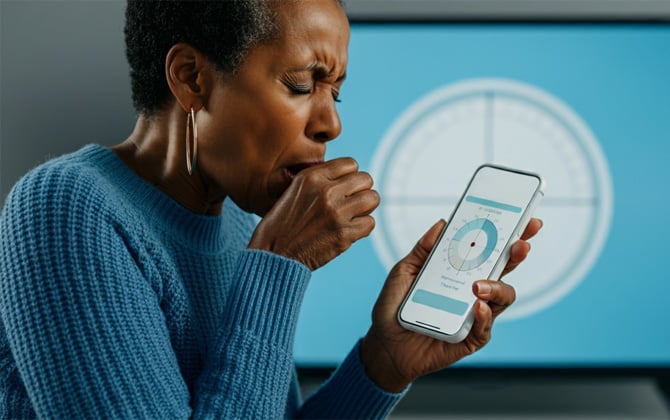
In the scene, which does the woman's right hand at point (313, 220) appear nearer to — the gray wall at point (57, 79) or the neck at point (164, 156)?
the neck at point (164, 156)

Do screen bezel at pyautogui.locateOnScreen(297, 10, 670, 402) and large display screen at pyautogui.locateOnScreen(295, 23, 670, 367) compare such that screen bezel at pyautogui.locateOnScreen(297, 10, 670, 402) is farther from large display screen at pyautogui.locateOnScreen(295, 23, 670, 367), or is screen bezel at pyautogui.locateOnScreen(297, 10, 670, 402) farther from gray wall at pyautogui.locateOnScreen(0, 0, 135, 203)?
gray wall at pyautogui.locateOnScreen(0, 0, 135, 203)

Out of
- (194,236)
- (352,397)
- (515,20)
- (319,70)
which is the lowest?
(352,397)

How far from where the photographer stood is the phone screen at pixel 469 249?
0.82 m

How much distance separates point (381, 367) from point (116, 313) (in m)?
0.36

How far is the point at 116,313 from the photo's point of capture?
642mm

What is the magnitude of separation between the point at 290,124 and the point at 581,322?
671 mm

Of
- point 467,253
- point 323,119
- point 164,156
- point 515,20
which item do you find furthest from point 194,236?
point 515,20

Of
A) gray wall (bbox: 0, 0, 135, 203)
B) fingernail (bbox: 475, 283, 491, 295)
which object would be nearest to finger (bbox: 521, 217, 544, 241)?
fingernail (bbox: 475, 283, 491, 295)

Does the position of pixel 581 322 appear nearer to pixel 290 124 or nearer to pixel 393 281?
pixel 393 281

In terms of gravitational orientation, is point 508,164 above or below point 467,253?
above

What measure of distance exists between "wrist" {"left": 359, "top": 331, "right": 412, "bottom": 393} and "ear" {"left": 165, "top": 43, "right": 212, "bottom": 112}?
349 millimetres

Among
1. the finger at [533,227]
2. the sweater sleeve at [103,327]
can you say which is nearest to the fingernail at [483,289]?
the finger at [533,227]

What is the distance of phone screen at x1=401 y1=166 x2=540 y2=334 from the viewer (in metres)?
0.82

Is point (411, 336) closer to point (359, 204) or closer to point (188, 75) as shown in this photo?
point (359, 204)
